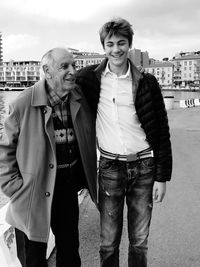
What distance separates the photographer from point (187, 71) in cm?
15125

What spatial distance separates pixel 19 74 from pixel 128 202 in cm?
18406

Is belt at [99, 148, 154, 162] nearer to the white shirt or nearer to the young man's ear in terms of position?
the white shirt

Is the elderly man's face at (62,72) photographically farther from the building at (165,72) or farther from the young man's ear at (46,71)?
the building at (165,72)

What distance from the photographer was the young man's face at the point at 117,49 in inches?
106

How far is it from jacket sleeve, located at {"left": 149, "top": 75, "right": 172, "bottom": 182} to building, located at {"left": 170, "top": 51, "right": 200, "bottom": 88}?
148 m

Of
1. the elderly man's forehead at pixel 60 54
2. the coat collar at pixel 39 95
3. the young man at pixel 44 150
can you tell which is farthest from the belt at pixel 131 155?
the elderly man's forehead at pixel 60 54

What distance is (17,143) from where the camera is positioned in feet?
8.55

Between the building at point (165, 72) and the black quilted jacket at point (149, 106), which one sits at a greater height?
the building at point (165, 72)

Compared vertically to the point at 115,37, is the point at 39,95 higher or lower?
lower

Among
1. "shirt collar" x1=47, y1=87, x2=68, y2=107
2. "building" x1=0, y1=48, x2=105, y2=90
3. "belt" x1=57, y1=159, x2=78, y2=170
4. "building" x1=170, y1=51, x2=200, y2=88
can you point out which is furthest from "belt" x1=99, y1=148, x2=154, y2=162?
"building" x1=0, y1=48, x2=105, y2=90

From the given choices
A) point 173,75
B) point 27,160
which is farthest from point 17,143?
point 173,75

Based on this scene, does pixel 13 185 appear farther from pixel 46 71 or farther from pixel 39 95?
pixel 46 71

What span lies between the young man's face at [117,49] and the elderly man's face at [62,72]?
0.93ft

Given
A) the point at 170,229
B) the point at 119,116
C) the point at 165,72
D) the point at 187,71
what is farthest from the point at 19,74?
the point at 119,116
